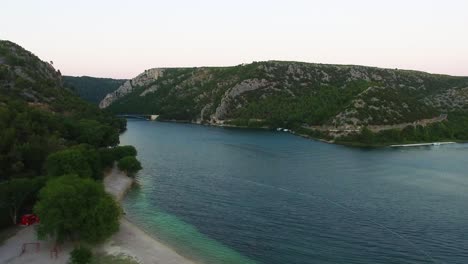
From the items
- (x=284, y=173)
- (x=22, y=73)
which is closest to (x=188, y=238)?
(x=284, y=173)

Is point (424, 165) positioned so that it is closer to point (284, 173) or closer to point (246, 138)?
point (284, 173)


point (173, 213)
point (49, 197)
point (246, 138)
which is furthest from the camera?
point (246, 138)

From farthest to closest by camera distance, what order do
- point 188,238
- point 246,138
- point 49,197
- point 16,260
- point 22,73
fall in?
point 246,138
point 22,73
point 188,238
point 49,197
point 16,260

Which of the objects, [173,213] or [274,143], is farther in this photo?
[274,143]

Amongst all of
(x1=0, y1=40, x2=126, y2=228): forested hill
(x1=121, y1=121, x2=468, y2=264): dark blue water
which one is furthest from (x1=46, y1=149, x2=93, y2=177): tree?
(x1=121, y1=121, x2=468, y2=264): dark blue water

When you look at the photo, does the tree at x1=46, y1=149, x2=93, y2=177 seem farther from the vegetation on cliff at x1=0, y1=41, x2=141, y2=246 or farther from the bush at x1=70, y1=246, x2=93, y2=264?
the bush at x1=70, y1=246, x2=93, y2=264

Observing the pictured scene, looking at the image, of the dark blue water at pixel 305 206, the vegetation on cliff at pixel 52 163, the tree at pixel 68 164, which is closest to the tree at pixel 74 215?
the vegetation on cliff at pixel 52 163

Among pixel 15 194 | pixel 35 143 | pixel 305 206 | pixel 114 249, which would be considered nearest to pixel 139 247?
pixel 114 249

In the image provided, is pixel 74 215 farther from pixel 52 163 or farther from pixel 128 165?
pixel 128 165
